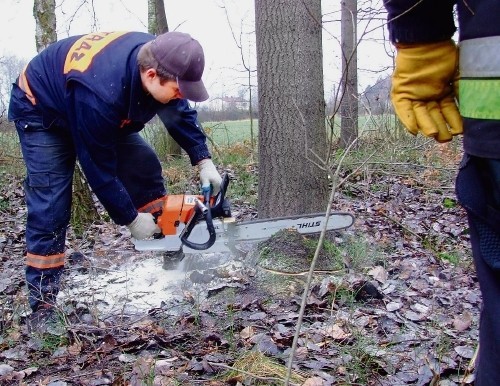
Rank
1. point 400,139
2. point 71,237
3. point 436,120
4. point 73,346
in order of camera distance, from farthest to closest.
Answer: point 400,139, point 71,237, point 73,346, point 436,120

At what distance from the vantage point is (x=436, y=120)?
160cm

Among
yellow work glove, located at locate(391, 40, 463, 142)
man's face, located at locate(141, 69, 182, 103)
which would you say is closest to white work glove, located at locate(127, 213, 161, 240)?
man's face, located at locate(141, 69, 182, 103)

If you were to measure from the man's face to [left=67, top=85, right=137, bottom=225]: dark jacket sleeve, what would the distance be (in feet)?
0.80

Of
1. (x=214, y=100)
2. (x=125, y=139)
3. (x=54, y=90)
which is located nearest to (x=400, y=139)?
(x=214, y=100)

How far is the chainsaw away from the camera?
12.1ft

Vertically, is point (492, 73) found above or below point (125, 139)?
above

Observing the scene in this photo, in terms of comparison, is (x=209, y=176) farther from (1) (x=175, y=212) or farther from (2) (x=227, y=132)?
(2) (x=227, y=132)

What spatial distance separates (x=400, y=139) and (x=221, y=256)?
5.52m

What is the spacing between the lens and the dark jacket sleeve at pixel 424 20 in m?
1.47

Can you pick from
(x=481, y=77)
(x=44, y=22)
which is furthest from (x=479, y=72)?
(x=44, y=22)

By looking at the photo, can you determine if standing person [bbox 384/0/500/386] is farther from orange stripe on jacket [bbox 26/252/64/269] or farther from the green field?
the green field

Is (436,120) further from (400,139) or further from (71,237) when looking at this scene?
(400,139)

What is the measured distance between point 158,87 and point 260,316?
4.69 ft

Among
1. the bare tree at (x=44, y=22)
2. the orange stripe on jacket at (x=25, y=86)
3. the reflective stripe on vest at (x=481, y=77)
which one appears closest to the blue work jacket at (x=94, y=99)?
the orange stripe on jacket at (x=25, y=86)
